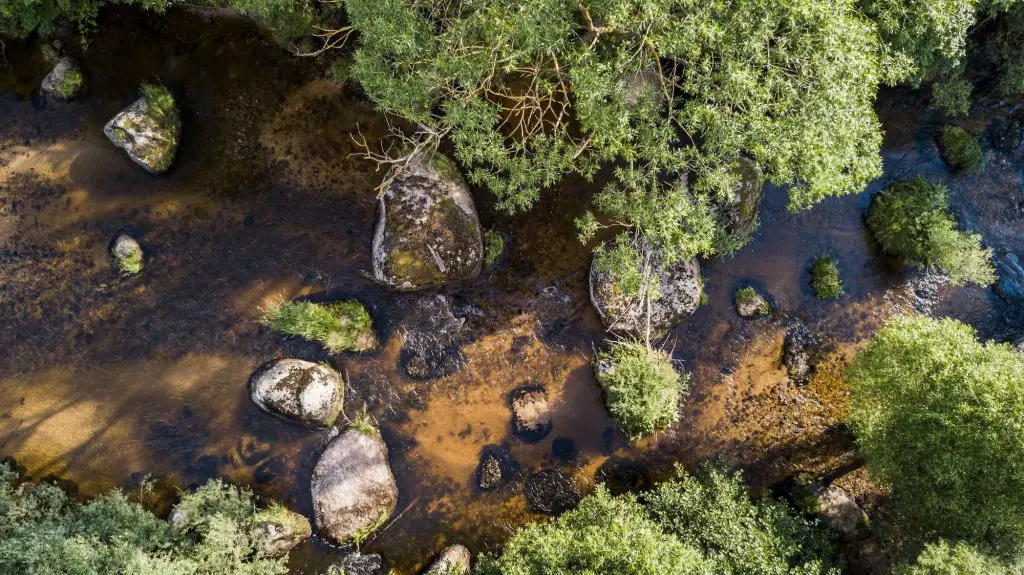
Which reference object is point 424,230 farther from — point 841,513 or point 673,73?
point 841,513

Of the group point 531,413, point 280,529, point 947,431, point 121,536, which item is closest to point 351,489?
point 280,529

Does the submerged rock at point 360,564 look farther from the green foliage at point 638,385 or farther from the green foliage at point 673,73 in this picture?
the green foliage at point 673,73

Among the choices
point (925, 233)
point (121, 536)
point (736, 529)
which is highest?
point (925, 233)

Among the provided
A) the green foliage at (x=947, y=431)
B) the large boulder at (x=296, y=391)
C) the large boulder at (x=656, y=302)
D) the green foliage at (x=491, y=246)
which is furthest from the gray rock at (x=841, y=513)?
the large boulder at (x=296, y=391)

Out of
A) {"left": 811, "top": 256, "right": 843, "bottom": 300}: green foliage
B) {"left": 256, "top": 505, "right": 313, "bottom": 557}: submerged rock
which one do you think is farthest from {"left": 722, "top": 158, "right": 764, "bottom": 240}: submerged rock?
{"left": 256, "top": 505, "right": 313, "bottom": 557}: submerged rock

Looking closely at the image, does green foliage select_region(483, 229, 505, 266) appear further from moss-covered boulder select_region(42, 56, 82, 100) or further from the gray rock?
moss-covered boulder select_region(42, 56, 82, 100)

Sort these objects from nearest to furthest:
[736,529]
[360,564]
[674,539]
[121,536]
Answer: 1. [674,539]
2. [736,529]
3. [121,536]
4. [360,564]
